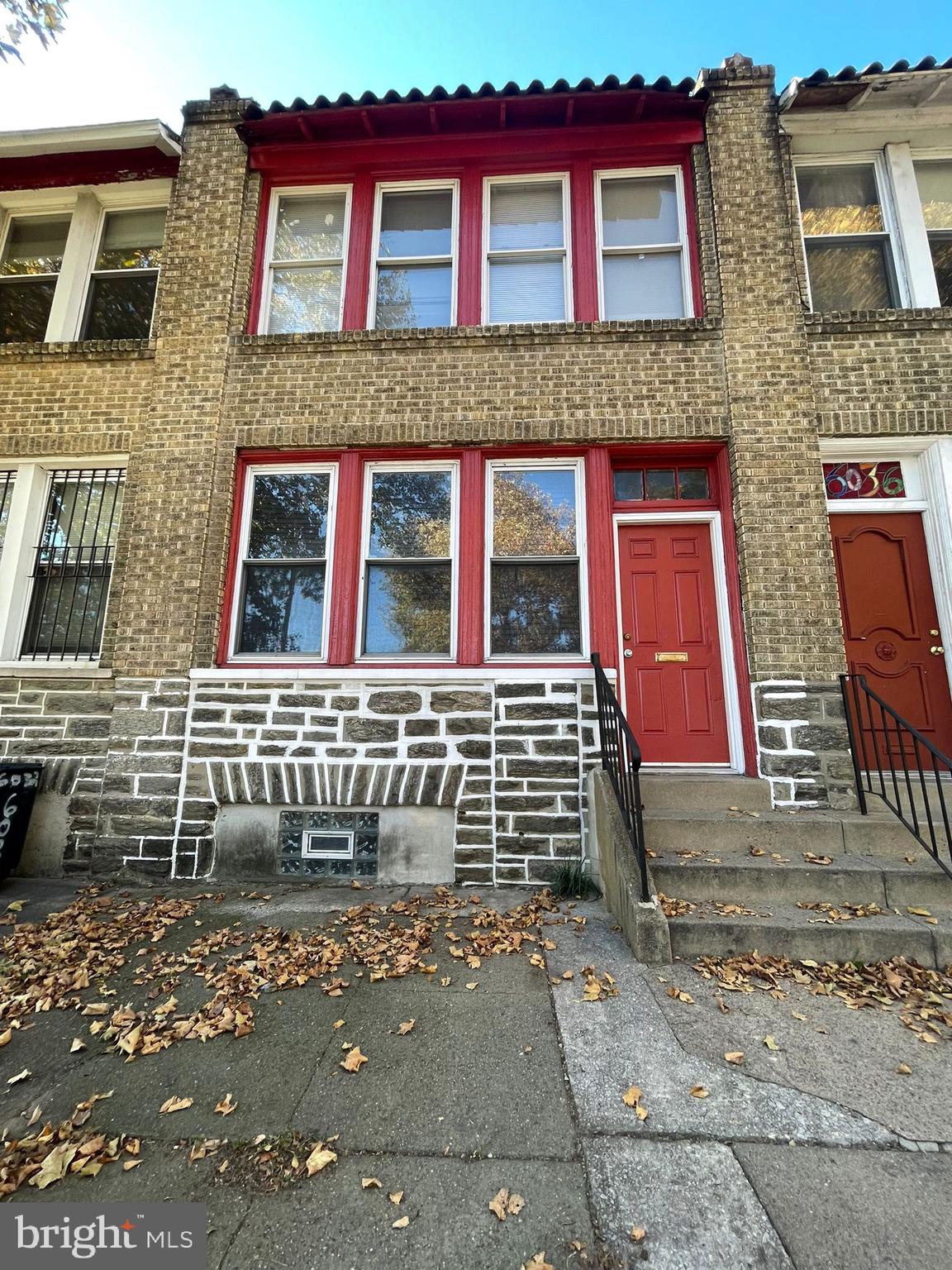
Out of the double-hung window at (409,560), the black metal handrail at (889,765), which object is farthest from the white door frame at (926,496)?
the double-hung window at (409,560)

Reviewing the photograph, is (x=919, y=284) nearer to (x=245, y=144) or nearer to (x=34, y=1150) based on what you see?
(x=245, y=144)

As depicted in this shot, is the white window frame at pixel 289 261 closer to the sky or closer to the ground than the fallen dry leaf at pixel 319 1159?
closer to the sky

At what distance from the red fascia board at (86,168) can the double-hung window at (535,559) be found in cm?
525

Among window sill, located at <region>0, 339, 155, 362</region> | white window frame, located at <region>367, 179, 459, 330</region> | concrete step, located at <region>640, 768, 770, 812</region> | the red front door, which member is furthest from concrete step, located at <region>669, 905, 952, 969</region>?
window sill, located at <region>0, 339, 155, 362</region>

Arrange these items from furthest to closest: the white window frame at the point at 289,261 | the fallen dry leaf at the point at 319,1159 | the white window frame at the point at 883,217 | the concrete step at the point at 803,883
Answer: the white window frame at the point at 289,261 < the white window frame at the point at 883,217 < the concrete step at the point at 803,883 < the fallen dry leaf at the point at 319,1159

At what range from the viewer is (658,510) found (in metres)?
5.70

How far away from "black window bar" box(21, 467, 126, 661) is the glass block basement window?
267 centimetres

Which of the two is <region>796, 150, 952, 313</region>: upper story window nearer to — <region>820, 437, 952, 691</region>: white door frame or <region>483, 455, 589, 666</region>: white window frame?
<region>820, 437, 952, 691</region>: white door frame

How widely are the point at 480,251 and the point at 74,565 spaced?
5.30 meters

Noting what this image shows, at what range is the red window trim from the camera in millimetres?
6012

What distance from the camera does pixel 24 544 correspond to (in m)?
5.90

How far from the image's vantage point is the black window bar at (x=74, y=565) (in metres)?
5.76

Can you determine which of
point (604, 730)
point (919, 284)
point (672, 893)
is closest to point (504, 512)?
point (604, 730)

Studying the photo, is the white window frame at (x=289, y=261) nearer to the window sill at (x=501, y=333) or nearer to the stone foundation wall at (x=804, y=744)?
the window sill at (x=501, y=333)
